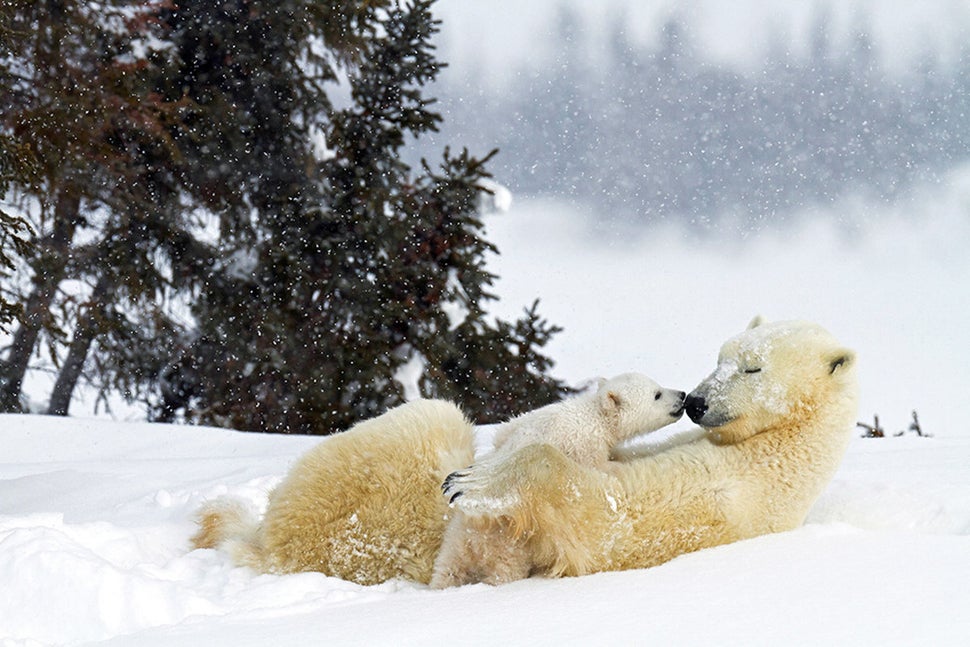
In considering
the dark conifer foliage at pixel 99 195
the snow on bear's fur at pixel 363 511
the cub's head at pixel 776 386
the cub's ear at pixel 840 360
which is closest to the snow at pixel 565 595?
the snow on bear's fur at pixel 363 511

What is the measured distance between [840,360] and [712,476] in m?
0.62

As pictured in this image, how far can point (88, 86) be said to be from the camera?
1145cm

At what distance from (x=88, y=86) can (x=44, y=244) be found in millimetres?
2585

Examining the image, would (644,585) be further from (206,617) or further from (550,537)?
(206,617)

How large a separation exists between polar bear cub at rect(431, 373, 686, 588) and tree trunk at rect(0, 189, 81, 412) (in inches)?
393

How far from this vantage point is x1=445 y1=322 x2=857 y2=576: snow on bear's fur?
2.67m

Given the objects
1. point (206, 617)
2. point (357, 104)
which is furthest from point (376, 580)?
point (357, 104)

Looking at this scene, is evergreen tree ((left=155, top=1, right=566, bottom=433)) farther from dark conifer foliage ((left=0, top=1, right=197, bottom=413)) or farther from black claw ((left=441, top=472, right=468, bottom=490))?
black claw ((left=441, top=472, right=468, bottom=490))

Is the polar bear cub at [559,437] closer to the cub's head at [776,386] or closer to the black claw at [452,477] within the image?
the black claw at [452,477]

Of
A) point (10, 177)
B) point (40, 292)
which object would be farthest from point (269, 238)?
point (10, 177)

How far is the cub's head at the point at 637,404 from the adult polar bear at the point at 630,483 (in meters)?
0.35

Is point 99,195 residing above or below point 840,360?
above

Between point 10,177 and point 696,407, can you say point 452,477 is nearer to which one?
point 696,407

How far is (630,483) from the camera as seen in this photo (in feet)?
9.32
